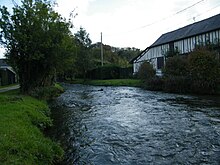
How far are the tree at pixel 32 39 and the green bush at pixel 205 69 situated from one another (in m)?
10.6

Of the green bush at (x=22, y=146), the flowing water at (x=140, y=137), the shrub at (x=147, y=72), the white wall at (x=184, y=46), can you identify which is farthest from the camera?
the shrub at (x=147, y=72)

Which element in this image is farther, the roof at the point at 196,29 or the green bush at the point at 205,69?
the roof at the point at 196,29

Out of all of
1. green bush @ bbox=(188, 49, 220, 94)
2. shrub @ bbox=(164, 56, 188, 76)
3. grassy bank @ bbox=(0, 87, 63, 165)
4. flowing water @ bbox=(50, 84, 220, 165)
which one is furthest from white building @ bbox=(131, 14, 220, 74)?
grassy bank @ bbox=(0, 87, 63, 165)

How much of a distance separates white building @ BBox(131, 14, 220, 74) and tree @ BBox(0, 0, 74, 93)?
17176 mm

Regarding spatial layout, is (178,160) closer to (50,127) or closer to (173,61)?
(50,127)

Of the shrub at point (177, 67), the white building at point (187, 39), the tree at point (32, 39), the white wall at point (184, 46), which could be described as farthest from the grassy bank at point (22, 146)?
the white wall at point (184, 46)

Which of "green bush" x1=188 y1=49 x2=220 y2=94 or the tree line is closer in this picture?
the tree line

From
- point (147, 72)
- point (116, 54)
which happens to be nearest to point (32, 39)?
point (147, 72)

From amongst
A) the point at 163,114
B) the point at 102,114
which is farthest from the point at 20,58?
the point at 163,114

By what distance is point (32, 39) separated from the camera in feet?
55.6

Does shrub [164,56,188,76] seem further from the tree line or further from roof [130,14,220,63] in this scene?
the tree line

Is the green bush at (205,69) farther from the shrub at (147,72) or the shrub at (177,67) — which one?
the shrub at (147,72)

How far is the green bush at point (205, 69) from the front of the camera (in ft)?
66.0

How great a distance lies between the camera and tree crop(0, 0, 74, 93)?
664 inches
